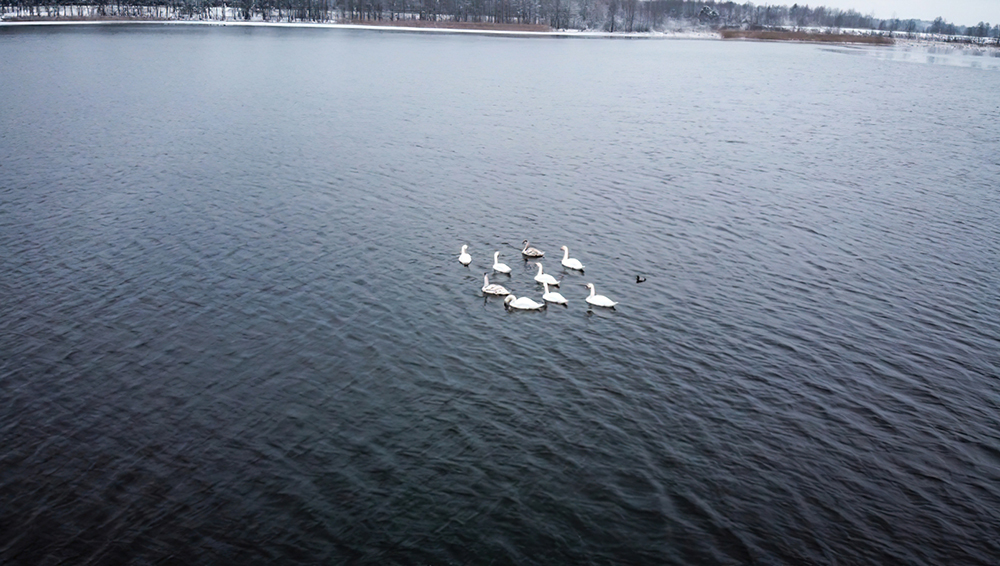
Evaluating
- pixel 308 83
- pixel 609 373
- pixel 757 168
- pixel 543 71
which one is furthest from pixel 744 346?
pixel 543 71

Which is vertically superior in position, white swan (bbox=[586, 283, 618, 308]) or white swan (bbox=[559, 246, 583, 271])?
white swan (bbox=[559, 246, 583, 271])

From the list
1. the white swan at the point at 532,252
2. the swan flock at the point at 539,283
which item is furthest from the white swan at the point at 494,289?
the white swan at the point at 532,252

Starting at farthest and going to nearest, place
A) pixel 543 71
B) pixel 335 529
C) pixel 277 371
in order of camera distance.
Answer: pixel 543 71
pixel 277 371
pixel 335 529

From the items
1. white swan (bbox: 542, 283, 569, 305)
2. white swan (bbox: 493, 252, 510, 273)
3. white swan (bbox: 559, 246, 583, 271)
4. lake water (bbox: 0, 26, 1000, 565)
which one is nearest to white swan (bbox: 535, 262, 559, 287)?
lake water (bbox: 0, 26, 1000, 565)

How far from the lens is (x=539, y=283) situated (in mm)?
37062

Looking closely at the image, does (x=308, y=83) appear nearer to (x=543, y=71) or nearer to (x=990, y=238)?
(x=543, y=71)

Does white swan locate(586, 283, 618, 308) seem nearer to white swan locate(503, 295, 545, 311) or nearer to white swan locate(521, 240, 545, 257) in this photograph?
white swan locate(503, 295, 545, 311)

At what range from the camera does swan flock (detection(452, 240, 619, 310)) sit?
34.6 meters

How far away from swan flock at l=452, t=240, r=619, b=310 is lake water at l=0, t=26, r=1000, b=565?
508 mm

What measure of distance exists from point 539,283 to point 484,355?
27.0 ft

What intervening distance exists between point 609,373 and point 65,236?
1327 inches

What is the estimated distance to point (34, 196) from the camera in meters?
49.2

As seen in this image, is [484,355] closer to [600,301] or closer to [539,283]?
[600,301]

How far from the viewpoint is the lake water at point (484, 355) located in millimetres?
20594
